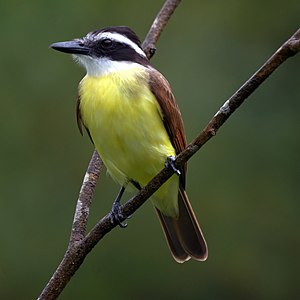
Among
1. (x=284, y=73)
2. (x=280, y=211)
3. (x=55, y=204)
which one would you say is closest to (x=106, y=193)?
(x=55, y=204)

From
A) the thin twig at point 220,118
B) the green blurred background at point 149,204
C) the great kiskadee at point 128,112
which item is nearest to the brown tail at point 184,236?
the great kiskadee at point 128,112

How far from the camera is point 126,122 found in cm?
406

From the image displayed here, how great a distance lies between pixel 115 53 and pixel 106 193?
2030mm

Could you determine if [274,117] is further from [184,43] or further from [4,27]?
[4,27]

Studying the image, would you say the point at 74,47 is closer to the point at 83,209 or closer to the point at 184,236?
the point at 83,209

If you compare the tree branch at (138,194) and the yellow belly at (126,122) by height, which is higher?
the yellow belly at (126,122)

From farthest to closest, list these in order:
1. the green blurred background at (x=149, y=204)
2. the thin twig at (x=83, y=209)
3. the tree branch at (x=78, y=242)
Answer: the green blurred background at (x=149, y=204), the thin twig at (x=83, y=209), the tree branch at (x=78, y=242)

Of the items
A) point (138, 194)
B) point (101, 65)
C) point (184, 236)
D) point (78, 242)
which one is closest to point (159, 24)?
point (101, 65)

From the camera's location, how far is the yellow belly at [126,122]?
4.07 metres

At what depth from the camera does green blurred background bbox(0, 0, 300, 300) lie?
20.2ft

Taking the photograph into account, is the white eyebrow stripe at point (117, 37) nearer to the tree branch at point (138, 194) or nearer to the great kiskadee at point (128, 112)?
the great kiskadee at point (128, 112)

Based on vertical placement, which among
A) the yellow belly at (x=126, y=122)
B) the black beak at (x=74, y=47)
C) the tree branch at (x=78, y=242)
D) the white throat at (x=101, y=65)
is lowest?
the tree branch at (x=78, y=242)

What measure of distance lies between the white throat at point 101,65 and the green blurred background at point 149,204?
192 centimetres

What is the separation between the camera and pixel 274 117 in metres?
6.66
